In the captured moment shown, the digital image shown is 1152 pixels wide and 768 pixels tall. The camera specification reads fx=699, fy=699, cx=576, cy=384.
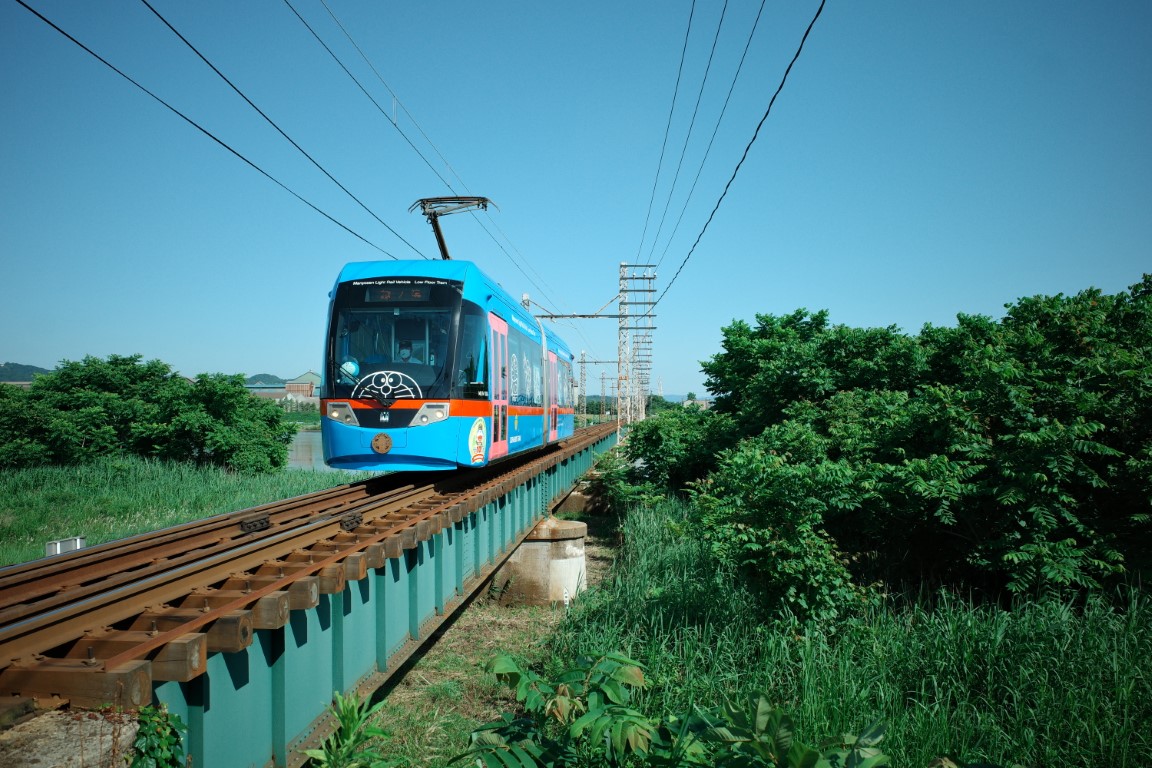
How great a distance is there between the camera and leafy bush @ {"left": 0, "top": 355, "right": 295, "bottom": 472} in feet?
75.8

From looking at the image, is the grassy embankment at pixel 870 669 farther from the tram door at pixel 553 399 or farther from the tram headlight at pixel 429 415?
the tram door at pixel 553 399

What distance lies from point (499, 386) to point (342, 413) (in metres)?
2.56

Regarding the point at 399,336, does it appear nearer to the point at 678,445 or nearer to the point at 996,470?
the point at 996,470

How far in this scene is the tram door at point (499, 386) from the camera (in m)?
10.8

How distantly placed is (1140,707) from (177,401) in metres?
27.8

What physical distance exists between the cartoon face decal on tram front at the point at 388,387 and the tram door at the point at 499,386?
1522 mm

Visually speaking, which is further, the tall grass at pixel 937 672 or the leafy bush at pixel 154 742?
the tall grass at pixel 937 672

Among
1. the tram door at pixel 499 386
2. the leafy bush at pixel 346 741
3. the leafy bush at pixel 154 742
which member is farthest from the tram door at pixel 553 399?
the leafy bush at pixel 154 742

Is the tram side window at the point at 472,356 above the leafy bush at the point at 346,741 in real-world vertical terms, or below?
above

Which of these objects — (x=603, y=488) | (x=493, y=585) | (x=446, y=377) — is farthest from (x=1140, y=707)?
(x=603, y=488)

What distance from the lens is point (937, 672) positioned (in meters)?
6.42

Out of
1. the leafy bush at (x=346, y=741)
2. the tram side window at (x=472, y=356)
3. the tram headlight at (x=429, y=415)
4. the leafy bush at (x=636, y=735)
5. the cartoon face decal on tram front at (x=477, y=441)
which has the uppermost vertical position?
the tram side window at (x=472, y=356)

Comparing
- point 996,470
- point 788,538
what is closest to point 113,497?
point 788,538

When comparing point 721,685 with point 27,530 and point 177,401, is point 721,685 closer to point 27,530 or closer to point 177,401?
point 27,530
